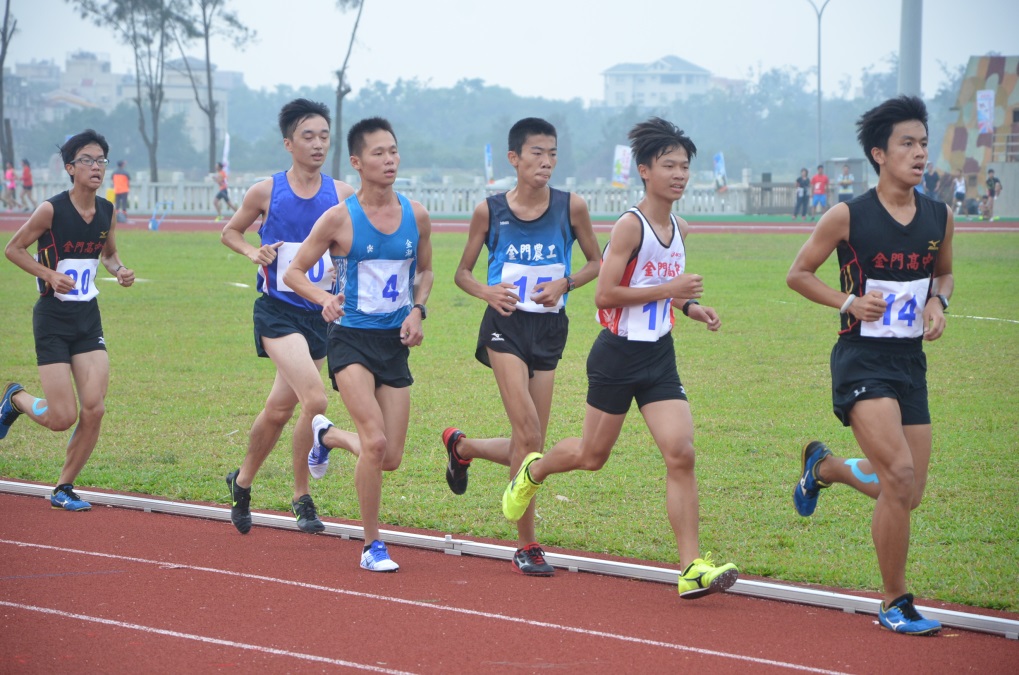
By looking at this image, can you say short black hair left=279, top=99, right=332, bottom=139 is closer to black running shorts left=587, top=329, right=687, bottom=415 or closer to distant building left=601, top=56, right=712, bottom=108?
black running shorts left=587, top=329, right=687, bottom=415

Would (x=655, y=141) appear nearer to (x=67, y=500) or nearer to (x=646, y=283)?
(x=646, y=283)

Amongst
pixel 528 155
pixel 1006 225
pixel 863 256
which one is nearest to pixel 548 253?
pixel 528 155

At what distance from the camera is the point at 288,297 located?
7250 millimetres

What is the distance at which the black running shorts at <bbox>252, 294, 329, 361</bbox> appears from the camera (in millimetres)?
7199

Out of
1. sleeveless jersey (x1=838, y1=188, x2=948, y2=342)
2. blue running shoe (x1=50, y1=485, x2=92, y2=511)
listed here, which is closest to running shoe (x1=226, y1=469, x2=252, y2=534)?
blue running shoe (x1=50, y1=485, x2=92, y2=511)

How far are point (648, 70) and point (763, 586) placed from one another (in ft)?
615

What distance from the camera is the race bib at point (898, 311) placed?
5512 millimetres

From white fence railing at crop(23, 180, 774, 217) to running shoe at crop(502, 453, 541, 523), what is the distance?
41.9 meters

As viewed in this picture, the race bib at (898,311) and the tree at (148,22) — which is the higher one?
the tree at (148,22)

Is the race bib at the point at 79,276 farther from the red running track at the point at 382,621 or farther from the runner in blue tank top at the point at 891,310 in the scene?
the runner in blue tank top at the point at 891,310

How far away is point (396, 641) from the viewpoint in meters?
5.26

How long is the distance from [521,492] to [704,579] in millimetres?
1181

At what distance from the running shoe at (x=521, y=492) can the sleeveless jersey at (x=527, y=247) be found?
82cm

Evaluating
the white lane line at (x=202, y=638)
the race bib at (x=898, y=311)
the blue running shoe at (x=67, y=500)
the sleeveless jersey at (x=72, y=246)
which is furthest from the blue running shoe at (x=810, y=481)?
the sleeveless jersey at (x=72, y=246)
